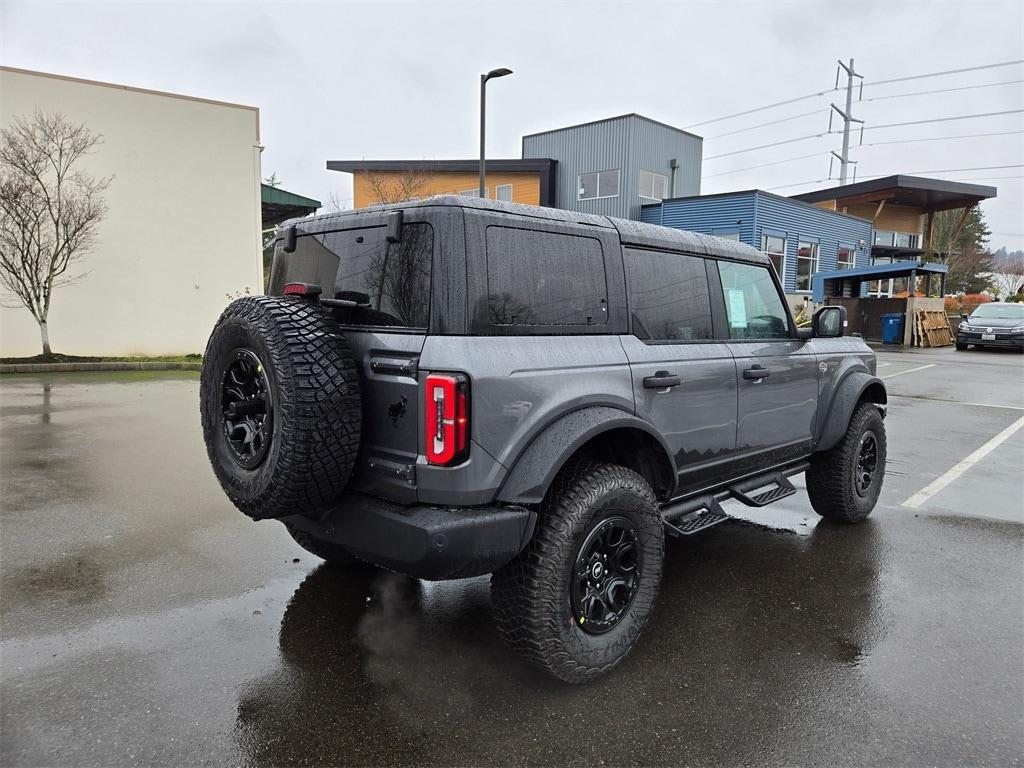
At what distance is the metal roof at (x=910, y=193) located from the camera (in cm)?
2883

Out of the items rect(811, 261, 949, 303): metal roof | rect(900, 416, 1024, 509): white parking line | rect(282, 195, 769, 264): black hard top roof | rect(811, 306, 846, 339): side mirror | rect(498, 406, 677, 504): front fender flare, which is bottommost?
rect(900, 416, 1024, 509): white parking line

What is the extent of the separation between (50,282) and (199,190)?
3939 mm

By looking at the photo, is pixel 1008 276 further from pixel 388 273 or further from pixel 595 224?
pixel 388 273

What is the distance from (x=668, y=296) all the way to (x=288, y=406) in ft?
6.70

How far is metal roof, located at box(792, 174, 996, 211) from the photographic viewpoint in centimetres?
2883

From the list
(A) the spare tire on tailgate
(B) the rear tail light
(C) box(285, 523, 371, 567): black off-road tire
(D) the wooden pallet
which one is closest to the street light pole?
(C) box(285, 523, 371, 567): black off-road tire

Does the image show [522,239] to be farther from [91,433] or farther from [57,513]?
[91,433]

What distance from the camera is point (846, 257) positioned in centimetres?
2930

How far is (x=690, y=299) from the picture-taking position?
12.2 ft

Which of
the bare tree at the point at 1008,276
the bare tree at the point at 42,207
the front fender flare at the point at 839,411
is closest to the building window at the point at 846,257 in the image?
the bare tree at the point at 1008,276

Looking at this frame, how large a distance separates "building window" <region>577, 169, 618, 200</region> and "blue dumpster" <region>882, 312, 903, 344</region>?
10.5m

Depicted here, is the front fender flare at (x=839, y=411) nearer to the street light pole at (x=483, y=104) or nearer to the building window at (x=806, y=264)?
the street light pole at (x=483, y=104)

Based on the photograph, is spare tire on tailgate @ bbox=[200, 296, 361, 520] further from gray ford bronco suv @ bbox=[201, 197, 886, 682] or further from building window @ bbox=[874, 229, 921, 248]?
building window @ bbox=[874, 229, 921, 248]

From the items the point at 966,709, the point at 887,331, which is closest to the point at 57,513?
the point at 966,709
